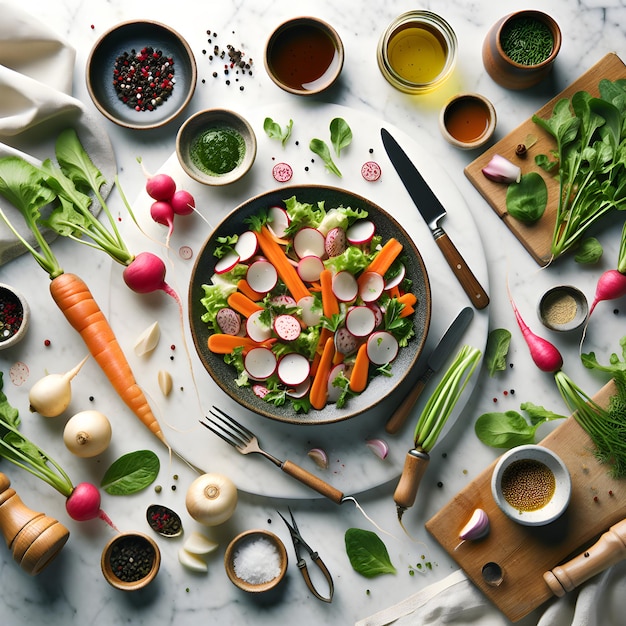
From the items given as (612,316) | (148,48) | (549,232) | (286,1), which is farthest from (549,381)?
(148,48)

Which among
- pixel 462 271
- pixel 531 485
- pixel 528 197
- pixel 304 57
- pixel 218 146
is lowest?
pixel 531 485

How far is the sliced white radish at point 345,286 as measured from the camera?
3.13 m

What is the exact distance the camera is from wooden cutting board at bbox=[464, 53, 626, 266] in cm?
338

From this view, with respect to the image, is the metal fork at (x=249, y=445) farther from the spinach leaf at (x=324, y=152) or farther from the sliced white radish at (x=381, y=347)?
the spinach leaf at (x=324, y=152)

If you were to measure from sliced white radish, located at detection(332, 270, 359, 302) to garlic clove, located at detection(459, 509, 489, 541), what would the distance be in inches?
42.7

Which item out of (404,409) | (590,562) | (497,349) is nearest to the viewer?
(590,562)

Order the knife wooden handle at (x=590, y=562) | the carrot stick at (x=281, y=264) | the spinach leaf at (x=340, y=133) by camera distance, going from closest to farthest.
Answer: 1. the knife wooden handle at (x=590, y=562)
2. the carrot stick at (x=281, y=264)
3. the spinach leaf at (x=340, y=133)

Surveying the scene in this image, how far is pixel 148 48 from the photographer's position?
134 inches

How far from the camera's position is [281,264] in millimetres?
3203

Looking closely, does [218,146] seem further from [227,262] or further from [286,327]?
[286,327]

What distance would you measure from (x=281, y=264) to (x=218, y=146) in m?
0.63

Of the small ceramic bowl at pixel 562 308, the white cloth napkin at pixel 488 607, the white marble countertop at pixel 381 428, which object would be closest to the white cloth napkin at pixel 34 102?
the white marble countertop at pixel 381 428

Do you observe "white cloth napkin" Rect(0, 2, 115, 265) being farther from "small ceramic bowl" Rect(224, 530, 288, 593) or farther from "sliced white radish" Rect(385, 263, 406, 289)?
"small ceramic bowl" Rect(224, 530, 288, 593)

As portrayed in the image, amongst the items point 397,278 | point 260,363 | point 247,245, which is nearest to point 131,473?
point 260,363
